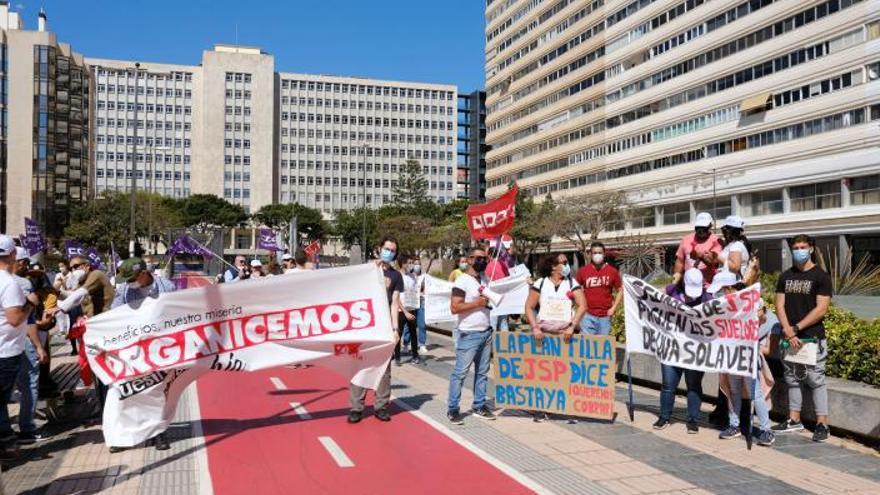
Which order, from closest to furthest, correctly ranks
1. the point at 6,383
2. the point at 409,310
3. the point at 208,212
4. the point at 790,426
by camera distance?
the point at 6,383
the point at 790,426
the point at 409,310
the point at 208,212

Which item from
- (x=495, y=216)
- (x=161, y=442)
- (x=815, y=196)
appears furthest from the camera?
(x=815, y=196)

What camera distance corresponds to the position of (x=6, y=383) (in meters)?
7.01

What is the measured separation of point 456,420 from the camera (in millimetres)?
8773

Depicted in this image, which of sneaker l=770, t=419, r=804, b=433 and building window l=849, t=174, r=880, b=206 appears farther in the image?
Result: building window l=849, t=174, r=880, b=206

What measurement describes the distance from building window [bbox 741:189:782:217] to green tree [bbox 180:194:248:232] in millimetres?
77405

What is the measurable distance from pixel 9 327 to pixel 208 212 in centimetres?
11599

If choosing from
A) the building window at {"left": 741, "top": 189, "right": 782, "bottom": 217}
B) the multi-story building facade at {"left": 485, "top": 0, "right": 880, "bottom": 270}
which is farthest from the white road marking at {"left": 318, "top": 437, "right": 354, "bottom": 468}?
the building window at {"left": 741, "top": 189, "right": 782, "bottom": 217}

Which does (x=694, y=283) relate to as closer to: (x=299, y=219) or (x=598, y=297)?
(x=598, y=297)

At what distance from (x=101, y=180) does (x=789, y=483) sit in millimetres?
143342

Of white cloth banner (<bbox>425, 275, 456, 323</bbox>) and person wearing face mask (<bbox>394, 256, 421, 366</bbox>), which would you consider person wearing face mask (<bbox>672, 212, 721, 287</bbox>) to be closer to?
person wearing face mask (<bbox>394, 256, 421, 366</bbox>)

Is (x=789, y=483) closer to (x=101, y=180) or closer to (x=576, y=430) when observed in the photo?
(x=576, y=430)

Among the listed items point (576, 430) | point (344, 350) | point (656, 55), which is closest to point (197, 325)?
point (344, 350)

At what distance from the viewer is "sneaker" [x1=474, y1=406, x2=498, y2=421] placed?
9.05 m

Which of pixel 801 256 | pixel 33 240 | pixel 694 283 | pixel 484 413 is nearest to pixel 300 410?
pixel 484 413
